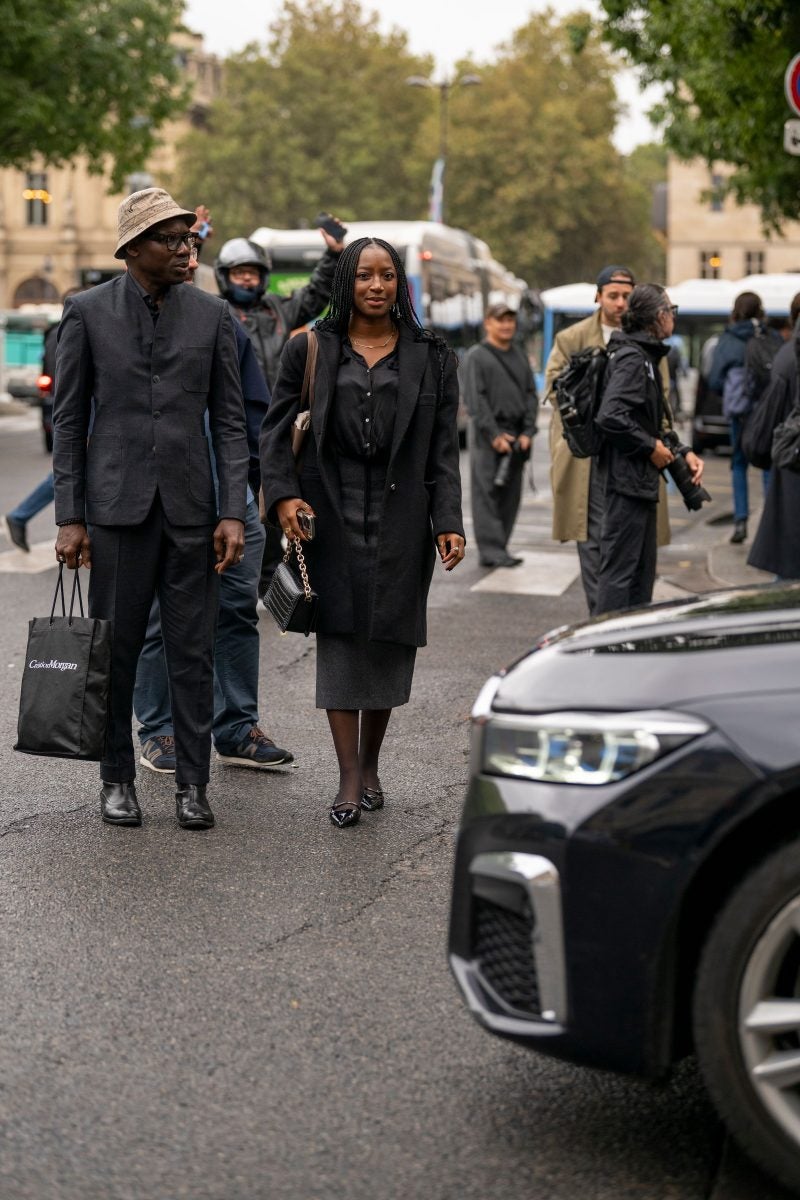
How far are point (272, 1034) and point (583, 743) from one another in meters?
1.21

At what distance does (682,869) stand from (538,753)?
343 millimetres

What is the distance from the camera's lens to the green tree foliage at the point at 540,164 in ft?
249

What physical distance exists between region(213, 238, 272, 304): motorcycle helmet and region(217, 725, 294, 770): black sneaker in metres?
2.63

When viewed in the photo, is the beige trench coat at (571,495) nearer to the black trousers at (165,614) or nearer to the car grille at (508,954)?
the black trousers at (165,614)

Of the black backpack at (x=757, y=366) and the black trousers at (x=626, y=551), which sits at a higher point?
the black backpack at (x=757, y=366)

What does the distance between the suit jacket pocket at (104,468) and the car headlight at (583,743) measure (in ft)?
8.37

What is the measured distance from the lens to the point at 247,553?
276 inches

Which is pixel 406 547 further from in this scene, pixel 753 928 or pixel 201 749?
pixel 753 928

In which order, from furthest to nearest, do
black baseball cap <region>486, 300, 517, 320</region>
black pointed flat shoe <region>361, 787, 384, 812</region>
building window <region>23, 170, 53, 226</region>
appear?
building window <region>23, 170, 53, 226</region>
black baseball cap <region>486, 300, 517, 320</region>
black pointed flat shoe <region>361, 787, 384, 812</region>

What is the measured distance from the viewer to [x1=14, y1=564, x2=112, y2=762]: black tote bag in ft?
18.4

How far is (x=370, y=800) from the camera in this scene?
6.14 meters

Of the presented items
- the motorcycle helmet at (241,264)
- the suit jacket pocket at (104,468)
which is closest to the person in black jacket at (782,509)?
the motorcycle helmet at (241,264)

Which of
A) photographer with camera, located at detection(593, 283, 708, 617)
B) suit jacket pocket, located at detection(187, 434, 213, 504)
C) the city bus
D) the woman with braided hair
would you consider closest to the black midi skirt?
the woman with braided hair

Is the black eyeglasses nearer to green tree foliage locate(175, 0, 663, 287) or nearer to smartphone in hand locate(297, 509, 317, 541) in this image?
smartphone in hand locate(297, 509, 317, 541)
